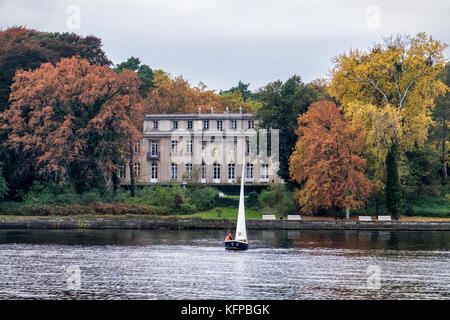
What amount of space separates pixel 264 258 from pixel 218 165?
44205mm

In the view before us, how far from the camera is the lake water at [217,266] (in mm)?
34281

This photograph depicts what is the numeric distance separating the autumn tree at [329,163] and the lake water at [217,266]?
6.43 meters

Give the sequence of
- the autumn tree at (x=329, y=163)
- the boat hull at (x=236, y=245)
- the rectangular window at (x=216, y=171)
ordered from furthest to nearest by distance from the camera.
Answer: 1. the rectangular window at (x=216, y=171)
2. the autumn tree at (x=329, y=163)
3. the boat hull at (x=236, y=245)

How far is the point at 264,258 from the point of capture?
44875 mm

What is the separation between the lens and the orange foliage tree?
6631 centimetres

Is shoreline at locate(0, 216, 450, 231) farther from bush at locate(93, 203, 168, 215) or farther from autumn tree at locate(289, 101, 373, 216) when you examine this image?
autumn tree at locate(289, 101, 373, 216)

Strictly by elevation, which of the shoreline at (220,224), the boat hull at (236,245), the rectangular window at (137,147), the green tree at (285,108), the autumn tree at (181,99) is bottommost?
the boat hull at (236,245)

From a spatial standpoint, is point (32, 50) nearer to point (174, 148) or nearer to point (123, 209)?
point (174, 148)

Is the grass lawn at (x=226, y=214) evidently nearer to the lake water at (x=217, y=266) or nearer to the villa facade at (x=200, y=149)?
the lake water at (x=217, y=266)

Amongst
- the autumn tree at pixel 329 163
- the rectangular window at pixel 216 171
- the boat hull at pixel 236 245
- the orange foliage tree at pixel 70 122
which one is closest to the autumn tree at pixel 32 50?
the orange foliage tree at pixel 70 122

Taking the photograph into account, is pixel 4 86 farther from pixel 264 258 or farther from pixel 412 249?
pixel 412 249
